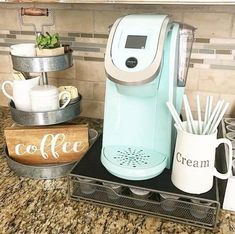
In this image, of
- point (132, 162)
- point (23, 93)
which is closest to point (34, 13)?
point (23, 93)

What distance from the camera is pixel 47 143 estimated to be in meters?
0.74

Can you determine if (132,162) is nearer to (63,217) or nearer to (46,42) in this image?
(63,217)

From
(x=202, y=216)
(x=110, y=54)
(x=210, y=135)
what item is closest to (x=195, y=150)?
(x=210, y=135)

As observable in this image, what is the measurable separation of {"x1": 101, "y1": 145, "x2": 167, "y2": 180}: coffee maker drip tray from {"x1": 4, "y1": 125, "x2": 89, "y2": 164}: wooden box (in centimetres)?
10

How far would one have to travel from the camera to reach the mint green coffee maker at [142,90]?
0.58 metres

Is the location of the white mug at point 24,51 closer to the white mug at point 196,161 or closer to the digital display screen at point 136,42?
the digital display screen at point 136,42

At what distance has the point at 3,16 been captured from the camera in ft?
3.43

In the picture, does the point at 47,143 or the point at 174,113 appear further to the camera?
the point at 47,143

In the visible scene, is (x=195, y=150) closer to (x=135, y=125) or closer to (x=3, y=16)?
(x=135, y=125)

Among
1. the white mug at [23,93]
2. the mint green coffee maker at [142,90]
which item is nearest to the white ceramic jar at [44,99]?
the white mug at [23,93]

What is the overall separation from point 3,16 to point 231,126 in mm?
895

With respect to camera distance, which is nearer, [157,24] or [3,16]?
[157,24]

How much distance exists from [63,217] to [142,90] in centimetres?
33

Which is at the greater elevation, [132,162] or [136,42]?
[136,42]
